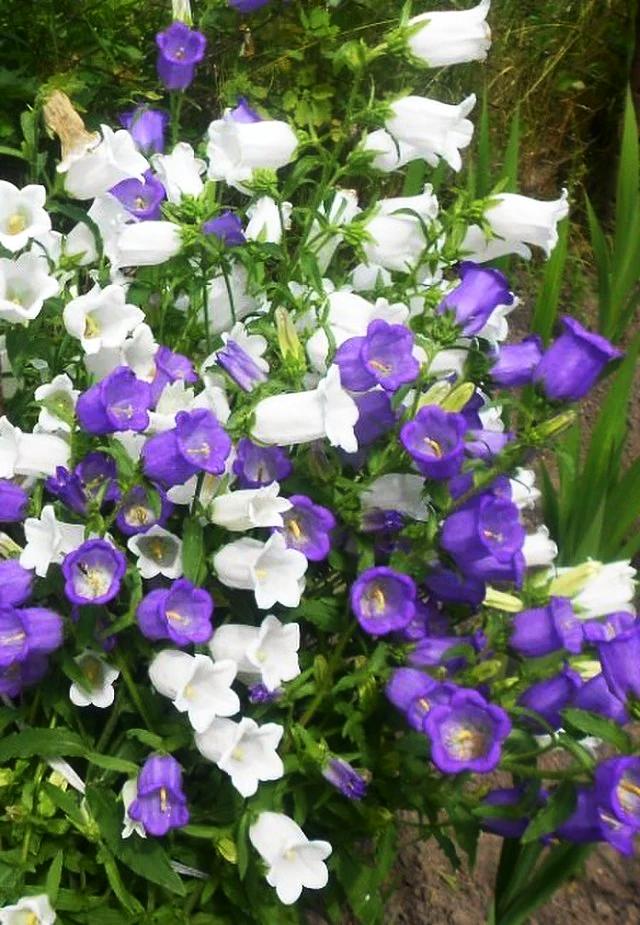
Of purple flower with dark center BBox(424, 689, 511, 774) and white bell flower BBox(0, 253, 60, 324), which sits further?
white bell flower BBox(0, 253, 60, 324)

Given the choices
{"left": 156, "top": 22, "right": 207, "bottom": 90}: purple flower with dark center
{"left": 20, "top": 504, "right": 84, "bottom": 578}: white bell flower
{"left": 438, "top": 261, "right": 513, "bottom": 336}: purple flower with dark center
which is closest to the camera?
{"left": 20, "top": 504, "right": 84, "bottom": 578}: white bell flower

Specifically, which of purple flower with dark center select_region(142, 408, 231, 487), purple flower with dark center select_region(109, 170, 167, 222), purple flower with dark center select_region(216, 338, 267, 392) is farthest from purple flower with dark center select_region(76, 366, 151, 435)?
purple flower with dark center select_region(109, 170, 167, 222)

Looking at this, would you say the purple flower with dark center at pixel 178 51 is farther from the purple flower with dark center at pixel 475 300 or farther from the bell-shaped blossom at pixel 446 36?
the purple flower with dark center at pixel 475 300

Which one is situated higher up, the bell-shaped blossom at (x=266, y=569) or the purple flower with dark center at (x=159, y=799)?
the bell-shaped blossom at (x=266, y=569)

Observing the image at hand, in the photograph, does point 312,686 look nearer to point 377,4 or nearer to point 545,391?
point 545,391

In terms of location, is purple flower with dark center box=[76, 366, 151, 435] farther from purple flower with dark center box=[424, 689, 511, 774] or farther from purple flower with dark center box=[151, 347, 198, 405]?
purple flower with dark center box=[424, 689, 511, 774]

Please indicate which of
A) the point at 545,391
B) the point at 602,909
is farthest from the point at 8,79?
the point at 602,909

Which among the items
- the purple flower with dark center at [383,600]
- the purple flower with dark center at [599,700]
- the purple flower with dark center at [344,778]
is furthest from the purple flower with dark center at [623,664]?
the purple flower with dark center at [344,778]
